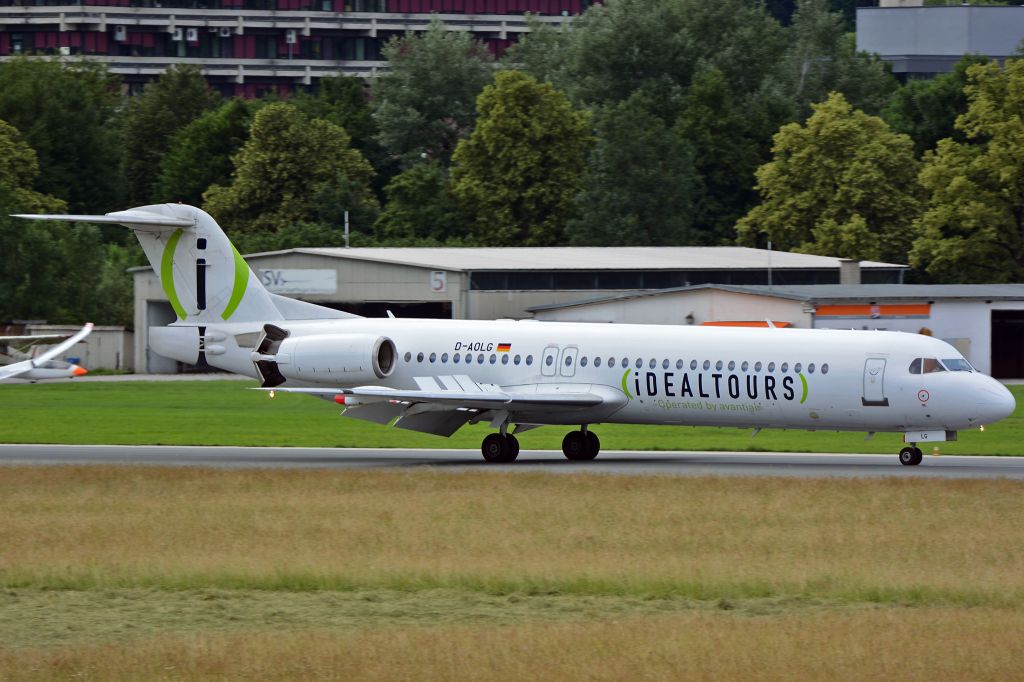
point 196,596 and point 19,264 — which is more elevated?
point 19,264

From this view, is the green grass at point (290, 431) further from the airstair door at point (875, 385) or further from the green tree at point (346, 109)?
the green tree at point (346, 109)

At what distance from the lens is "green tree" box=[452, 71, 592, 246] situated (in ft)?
326

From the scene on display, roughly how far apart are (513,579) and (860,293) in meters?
46.5

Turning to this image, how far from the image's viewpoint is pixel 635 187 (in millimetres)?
97188

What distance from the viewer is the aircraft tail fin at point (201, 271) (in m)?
38.0

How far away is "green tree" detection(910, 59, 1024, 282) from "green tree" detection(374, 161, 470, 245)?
98.2 feet

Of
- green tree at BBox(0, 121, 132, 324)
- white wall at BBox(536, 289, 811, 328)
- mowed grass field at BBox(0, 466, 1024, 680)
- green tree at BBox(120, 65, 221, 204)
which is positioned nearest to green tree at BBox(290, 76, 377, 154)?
green tree at BBox(120, 65, 221, 204)

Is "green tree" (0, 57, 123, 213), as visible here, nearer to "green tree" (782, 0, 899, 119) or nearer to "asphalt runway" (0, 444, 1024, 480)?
"green tree" (782, 0, 899, 119)

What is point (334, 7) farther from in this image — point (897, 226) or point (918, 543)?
point (918, 543)

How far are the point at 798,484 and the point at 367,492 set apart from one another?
24.0 ft

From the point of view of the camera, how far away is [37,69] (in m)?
126

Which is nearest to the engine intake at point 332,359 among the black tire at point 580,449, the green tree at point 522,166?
the black tire at point 580,449

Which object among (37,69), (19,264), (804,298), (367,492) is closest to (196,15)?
(37,69)

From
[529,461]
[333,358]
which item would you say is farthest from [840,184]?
[333,358]
